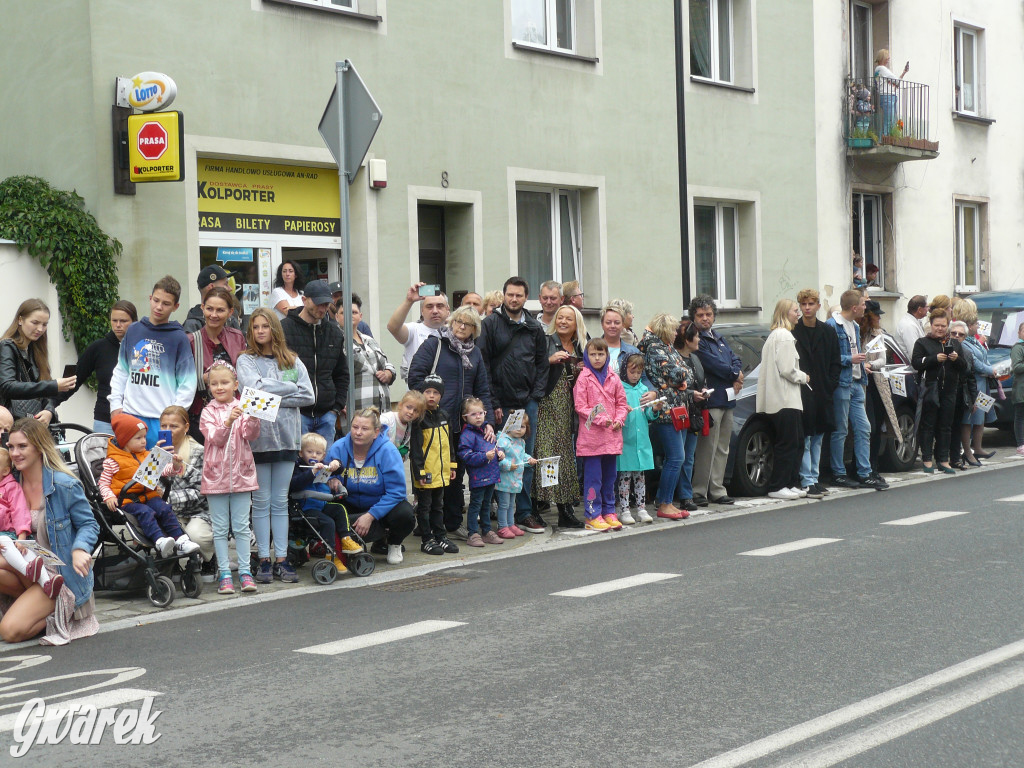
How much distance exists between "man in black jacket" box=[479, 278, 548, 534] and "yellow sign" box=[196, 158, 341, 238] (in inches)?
155

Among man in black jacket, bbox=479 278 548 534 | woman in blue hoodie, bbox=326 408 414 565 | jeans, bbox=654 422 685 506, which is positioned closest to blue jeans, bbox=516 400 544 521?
man in black jacket, bbox=479 278 548 534

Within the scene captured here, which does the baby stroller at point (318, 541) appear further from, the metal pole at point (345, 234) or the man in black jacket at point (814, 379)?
the man in black jacket at point (814, 379)

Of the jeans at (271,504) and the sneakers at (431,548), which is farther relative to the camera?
the sneakers at (431,548)

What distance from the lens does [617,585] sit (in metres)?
8.45

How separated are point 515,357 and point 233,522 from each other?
10.2ft

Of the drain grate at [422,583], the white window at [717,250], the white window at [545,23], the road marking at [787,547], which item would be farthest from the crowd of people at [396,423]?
the white window at [717,250]

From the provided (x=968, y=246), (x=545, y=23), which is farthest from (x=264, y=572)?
(x=968, y=246)

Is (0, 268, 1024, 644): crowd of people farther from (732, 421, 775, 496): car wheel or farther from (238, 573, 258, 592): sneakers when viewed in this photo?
(732, 421, 775, 496): car wheel

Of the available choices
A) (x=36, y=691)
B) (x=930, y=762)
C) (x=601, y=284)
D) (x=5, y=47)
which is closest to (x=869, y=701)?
(x=930, y=762)

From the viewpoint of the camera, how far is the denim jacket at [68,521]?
7.48 metres

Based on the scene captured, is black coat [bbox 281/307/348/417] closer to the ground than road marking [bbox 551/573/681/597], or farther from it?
farther from it

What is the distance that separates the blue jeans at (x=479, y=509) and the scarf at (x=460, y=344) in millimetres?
982

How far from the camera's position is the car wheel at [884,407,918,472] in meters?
15.0

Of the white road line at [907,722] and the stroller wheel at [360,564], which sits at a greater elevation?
the stroller wheel at [360,564]
